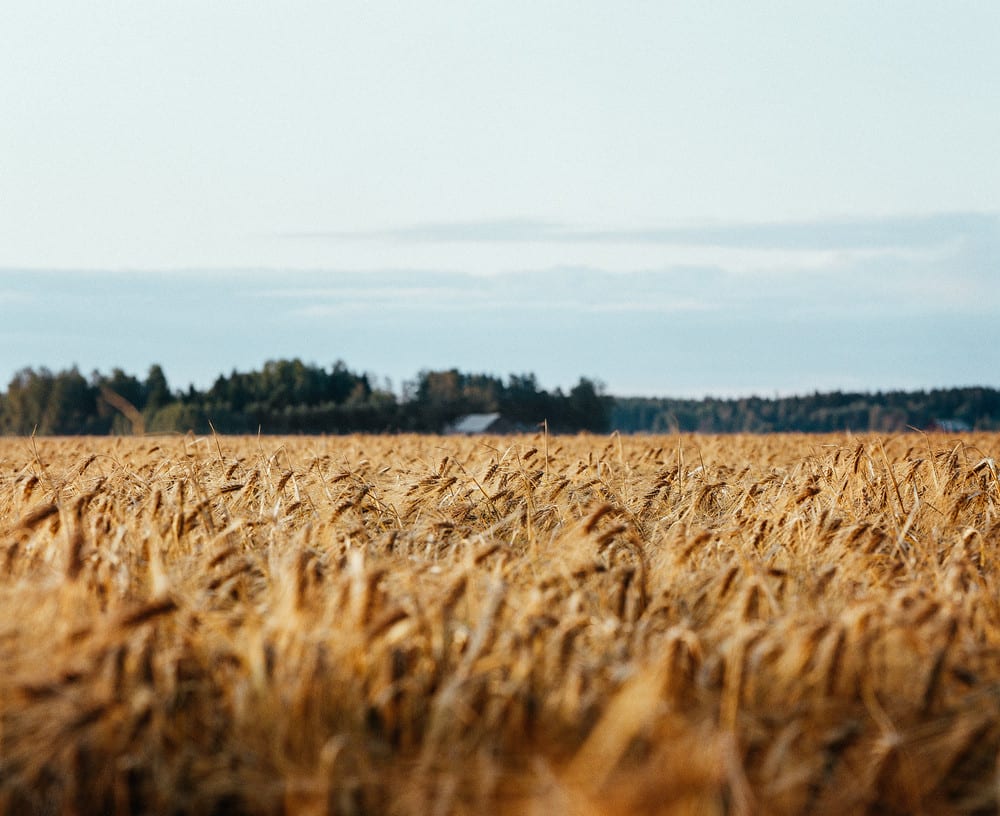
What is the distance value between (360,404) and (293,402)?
13.0 metres

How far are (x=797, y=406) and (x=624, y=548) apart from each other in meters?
99.7

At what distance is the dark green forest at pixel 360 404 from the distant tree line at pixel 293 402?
0.09 meters

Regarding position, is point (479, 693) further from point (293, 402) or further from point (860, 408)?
point (860, 408)

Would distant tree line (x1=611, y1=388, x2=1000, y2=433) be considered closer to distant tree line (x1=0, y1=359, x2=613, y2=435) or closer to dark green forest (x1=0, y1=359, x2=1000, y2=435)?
dark green forest (x1=0, y1=359, x2=1000, y2=435)

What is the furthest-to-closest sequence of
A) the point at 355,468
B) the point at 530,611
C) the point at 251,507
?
the point at 355,468 → the point at 251,507 → the point at 530,611

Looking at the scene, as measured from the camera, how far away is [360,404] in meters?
72.4

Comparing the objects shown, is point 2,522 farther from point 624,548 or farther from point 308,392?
point 308,392

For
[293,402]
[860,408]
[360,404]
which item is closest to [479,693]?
[360,404]

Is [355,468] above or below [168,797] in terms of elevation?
above

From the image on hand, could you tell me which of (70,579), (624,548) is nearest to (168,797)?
(70,579)

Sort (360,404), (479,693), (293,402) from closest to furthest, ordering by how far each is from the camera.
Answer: (479,693) < (360,404) < (293,402)

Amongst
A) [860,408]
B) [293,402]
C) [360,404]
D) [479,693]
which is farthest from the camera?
[860,408]

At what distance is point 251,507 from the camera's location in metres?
7.79

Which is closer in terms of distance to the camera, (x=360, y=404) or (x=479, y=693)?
(x=479, y=693)
